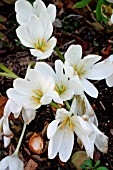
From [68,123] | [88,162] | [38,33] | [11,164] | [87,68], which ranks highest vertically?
[38,33]

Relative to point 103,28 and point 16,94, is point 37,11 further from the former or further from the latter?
point 103,28

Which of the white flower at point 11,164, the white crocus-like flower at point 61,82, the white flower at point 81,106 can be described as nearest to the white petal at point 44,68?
the white crocus-like flower at point 61,82

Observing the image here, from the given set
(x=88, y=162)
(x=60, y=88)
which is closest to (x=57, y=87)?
(x=60, y=88)

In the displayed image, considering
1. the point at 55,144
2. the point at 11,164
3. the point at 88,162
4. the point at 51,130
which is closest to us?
the point at 51,130

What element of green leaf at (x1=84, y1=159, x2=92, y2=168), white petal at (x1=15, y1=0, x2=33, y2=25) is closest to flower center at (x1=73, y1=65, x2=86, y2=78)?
white petal at (x1=15, y1=0, x2=33, y2=25)

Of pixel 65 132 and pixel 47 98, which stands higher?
pixel 47 98

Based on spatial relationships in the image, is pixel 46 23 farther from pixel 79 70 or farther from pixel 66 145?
pixel 66 145

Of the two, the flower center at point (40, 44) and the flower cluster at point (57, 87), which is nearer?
the flower cluster at point (57, 87)

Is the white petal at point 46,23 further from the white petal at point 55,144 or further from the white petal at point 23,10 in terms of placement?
the white petal at point 55,144
